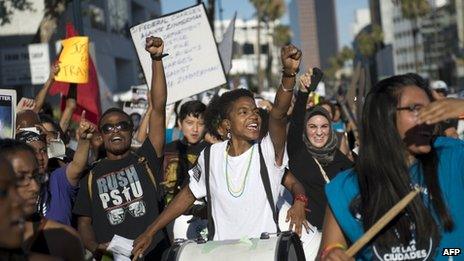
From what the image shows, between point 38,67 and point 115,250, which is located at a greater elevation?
point 38,67

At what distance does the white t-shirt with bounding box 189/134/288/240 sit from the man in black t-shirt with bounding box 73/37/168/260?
0.57m

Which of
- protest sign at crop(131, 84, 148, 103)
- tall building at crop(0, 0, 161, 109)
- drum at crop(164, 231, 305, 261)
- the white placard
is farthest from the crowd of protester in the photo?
tall building at crop(0, 0, 161, 109)

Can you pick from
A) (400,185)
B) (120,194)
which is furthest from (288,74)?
(400,185)

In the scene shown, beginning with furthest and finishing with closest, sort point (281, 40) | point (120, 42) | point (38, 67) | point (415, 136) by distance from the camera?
point (281, 40), point (120, 42), point (38, 67), point (415, 136)

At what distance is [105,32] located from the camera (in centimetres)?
4641

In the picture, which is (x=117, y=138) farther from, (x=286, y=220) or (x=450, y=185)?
(x=450, y=185)

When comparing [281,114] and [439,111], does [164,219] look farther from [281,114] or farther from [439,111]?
[439,111]

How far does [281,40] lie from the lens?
9944 cm

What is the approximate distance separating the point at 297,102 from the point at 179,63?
11.5 feet

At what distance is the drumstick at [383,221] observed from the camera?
3.65 m

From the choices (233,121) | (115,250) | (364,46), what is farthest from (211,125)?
(364,46)

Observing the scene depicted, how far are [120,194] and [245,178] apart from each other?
38.7 inches

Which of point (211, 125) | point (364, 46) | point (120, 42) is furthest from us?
point (364, 46)

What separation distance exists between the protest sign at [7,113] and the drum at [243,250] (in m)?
2.68
